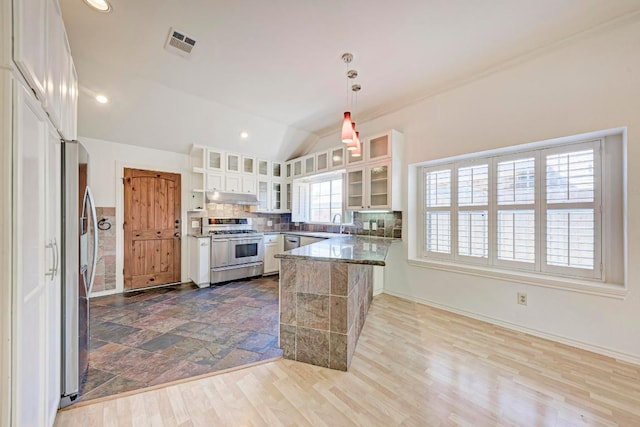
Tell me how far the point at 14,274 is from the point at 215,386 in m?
1.47

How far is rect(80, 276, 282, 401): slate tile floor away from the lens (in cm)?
202

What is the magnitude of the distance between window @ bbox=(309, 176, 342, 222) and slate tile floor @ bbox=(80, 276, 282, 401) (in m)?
1.92

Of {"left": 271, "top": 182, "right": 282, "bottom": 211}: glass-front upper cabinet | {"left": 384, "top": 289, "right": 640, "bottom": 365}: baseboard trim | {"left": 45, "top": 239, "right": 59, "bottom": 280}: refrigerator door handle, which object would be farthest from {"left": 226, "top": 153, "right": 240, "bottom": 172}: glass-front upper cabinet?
{"left": 384, "top": 289, "right": 640, "bottom": 365}: baseboard trim

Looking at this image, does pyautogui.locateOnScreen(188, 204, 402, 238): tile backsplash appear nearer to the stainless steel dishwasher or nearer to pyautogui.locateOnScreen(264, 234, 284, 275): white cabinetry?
pyautogui.locateOnScreen(264, 234, 284, 275): white cabinetry

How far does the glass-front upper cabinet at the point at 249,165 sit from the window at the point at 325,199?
129 centimetres

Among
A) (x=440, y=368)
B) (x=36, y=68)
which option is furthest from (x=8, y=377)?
(x=440, y=368)

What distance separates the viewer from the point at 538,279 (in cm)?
263

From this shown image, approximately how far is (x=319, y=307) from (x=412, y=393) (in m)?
0.89

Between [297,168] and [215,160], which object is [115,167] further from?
[297,168]

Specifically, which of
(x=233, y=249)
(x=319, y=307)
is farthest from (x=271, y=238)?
(x=319, y=307)

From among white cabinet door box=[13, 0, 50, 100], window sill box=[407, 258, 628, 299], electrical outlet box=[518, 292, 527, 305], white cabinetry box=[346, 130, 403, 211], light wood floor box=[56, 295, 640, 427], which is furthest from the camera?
white cabinetry box=[346, 130, 403, 211]

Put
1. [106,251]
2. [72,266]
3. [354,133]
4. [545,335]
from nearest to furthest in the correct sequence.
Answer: [72,266] < [354,133] < [545,335] < [106,251]

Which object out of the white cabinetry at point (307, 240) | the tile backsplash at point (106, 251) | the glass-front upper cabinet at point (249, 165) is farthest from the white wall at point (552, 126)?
the tile backsplash at point (106, 251)

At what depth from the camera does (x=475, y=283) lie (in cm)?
309
